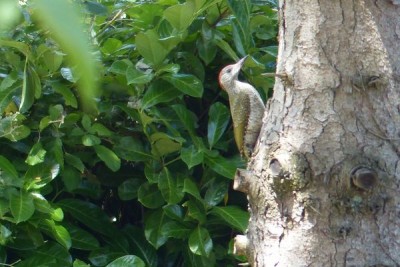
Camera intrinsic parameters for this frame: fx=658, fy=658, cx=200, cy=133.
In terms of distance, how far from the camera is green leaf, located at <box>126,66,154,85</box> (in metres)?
1.87

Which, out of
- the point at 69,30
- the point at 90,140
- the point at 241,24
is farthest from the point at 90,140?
the point at 69,30

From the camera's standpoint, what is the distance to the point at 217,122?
1.98m

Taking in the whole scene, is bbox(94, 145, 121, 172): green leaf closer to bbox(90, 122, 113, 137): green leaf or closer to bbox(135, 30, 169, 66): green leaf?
bbox(90, 122, 113, 137): green leaf

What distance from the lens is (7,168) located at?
1861 mm

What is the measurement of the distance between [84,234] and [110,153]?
0.26 m

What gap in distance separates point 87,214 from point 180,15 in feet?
2.19

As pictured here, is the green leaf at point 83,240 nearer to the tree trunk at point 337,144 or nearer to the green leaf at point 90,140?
the green leaf at point 90,140

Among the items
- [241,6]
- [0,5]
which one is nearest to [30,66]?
[241,6]

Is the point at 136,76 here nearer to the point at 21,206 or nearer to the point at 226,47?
the point at 226,47

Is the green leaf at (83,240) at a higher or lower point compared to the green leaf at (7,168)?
lower

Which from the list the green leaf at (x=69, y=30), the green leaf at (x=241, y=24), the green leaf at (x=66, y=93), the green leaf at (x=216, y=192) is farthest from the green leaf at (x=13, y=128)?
the green leaf at (x=69, y=30)

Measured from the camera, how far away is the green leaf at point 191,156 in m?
1.87

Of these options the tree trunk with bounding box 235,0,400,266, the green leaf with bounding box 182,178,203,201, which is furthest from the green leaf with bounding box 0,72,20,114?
the tree trunk with bounding box 235,0,400,266

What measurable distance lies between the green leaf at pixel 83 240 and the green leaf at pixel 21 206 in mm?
203
